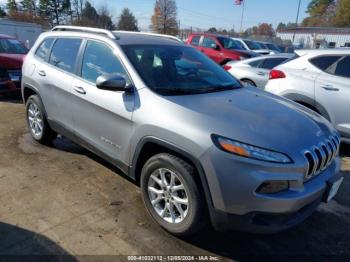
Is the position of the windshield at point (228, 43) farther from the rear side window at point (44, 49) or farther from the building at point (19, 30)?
the building at point (19, 30)

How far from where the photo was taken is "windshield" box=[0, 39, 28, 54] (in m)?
8.55

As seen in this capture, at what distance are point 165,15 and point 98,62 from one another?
230ft

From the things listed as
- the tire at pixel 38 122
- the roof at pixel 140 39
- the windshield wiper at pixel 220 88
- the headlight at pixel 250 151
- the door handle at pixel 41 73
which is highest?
the roof at pixel 140 39

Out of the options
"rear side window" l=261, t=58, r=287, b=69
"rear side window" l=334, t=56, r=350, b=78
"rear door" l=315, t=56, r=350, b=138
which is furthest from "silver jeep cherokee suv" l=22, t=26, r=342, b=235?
"rear side window" l=261, t=58, r=287, b=69

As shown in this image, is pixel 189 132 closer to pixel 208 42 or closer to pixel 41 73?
pixel 41 73

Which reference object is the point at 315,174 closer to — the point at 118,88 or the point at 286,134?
the point at 286,134

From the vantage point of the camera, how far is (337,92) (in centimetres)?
509

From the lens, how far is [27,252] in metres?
2.71

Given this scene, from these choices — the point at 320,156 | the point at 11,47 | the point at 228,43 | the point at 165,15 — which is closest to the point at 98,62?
the point at 320,156

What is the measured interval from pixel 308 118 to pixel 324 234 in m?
1.12

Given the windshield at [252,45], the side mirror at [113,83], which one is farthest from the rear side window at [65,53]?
the windshield at [252,45]

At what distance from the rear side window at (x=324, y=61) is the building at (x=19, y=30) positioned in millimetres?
25811

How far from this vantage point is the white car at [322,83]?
5074mm

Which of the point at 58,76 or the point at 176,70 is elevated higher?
the point at 176,70
